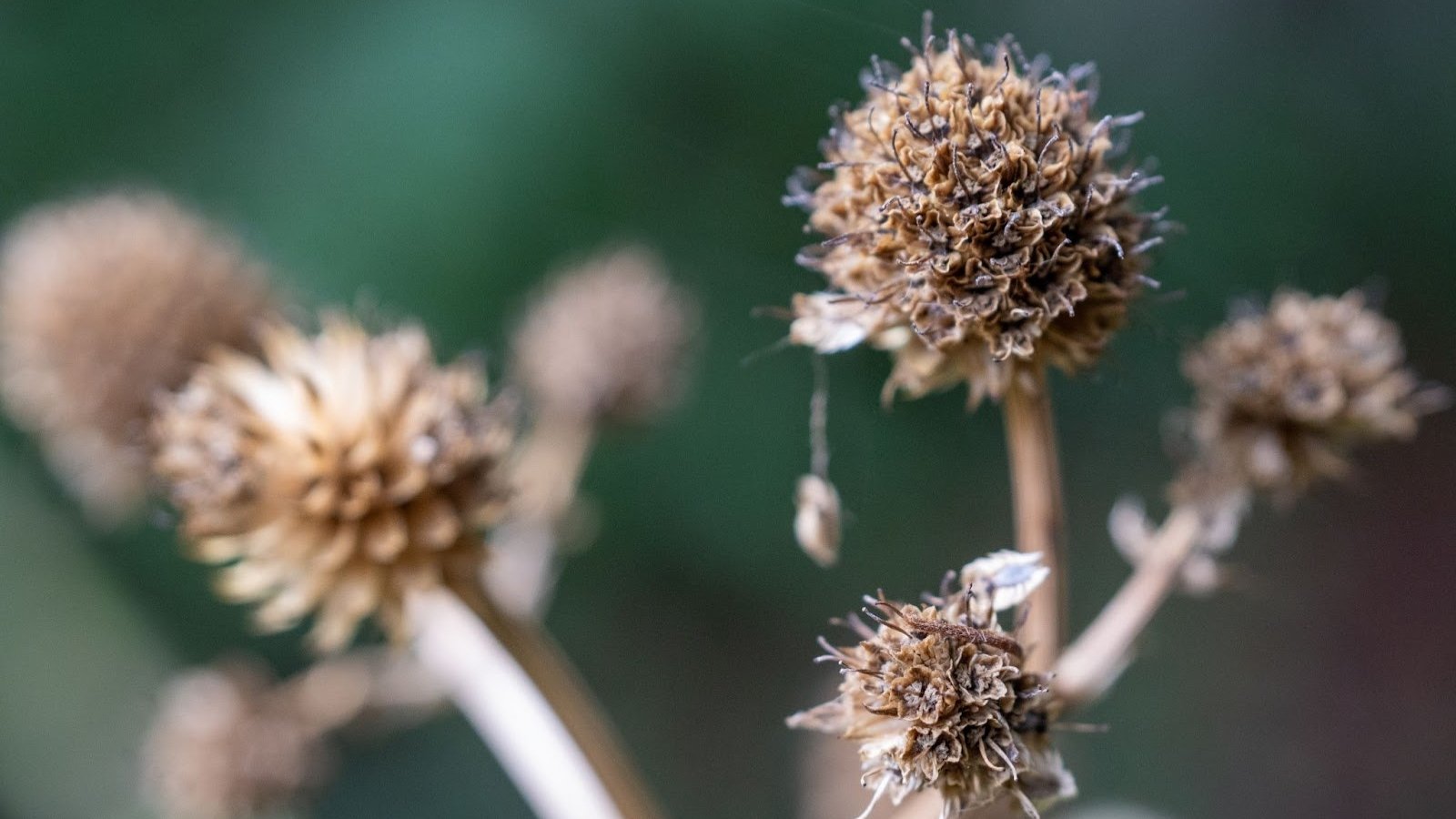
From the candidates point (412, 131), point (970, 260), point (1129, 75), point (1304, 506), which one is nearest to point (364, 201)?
point (412, 131)

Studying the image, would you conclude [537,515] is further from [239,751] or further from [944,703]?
[944,703]

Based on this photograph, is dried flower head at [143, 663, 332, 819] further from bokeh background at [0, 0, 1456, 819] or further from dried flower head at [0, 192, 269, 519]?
bokeh background at [0, 0, 1456, 819]

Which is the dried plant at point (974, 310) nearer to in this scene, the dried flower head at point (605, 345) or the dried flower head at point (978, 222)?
the dried flower head at point (978, 222)

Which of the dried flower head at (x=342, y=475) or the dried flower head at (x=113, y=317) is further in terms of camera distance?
the dried flower head at (x=113, y=317)

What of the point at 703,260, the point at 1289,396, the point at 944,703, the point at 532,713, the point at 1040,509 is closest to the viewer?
the point at 944,703

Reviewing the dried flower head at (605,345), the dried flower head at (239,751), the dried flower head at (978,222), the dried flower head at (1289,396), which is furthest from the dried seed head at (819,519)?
the dried flower head at (239,751)

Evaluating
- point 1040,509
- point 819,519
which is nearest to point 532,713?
Result: point 819,519
